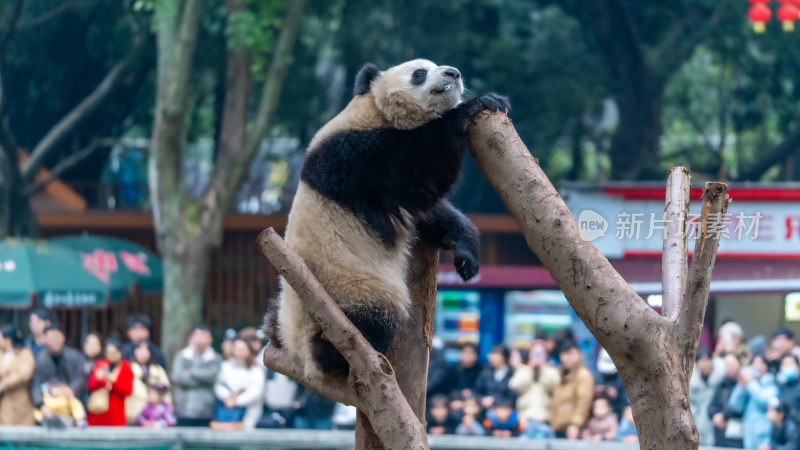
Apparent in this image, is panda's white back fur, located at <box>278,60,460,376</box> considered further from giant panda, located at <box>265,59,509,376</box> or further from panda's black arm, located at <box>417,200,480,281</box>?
panda's black arm, located at <box>417,200,480,281</box>

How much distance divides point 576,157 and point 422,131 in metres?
12.9

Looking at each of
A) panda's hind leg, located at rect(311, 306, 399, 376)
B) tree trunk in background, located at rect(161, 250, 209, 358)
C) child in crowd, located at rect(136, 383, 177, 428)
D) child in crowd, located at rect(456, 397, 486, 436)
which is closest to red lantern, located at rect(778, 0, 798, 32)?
child in crowd, located at rect(456, 397, 486, 436)

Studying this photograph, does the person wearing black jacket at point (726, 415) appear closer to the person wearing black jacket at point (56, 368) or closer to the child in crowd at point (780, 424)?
the child in crowd at point (780, 424)

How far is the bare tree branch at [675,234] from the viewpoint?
2602mm

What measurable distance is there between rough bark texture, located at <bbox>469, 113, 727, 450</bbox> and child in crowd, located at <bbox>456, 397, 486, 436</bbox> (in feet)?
16.4

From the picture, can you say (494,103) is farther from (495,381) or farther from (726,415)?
(495,381)

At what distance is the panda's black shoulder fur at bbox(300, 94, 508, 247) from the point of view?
3326 mm

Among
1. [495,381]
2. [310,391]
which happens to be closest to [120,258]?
[310,391]

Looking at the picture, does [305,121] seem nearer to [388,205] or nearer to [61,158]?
[61,158]

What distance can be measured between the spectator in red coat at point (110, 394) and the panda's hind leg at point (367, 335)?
4.66m

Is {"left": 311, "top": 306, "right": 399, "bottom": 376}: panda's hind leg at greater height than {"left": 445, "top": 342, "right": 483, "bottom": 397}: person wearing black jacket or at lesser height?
greater

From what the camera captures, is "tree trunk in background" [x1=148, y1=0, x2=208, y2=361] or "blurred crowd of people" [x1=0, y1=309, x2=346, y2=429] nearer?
"blurred crowd of people" [x1=0, y1=309, x2=346, y2=429]

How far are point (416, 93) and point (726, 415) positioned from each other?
417 cm

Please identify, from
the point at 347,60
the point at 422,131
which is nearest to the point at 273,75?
the point at 347,60
